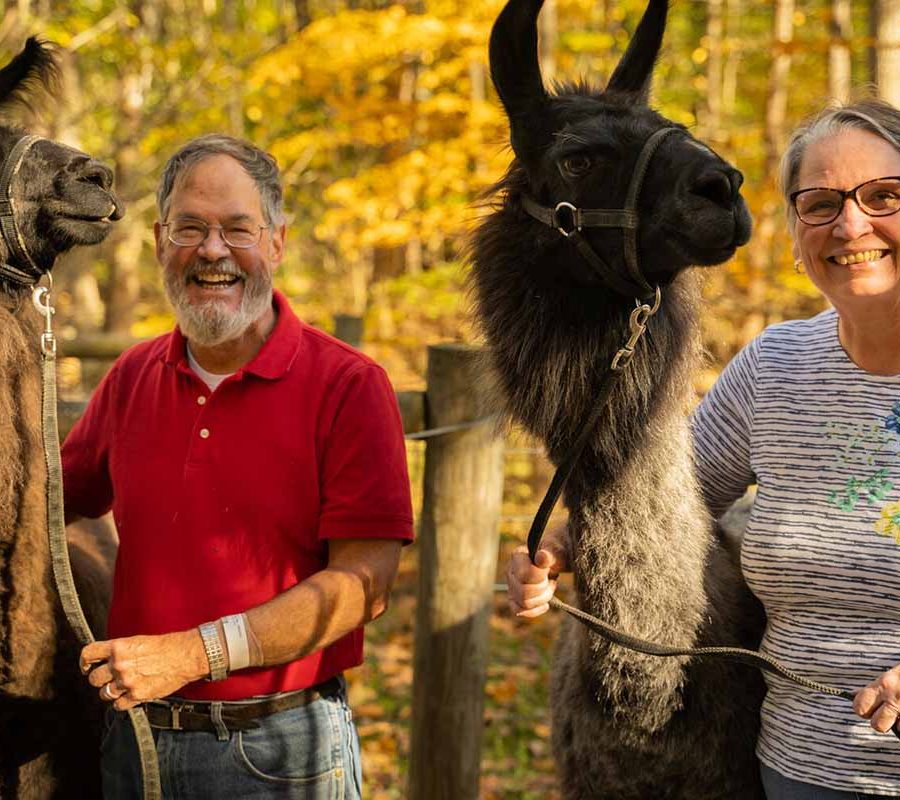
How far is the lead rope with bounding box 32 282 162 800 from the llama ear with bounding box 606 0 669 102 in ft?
5.18

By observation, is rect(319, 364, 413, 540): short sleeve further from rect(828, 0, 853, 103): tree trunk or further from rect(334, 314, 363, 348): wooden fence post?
rect(828, 0, 853, 103): tree trunk

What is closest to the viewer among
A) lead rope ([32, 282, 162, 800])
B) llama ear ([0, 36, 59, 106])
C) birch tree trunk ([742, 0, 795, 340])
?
lead rope ([32, 282, 162, 800])

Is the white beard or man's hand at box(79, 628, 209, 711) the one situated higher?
the white beard

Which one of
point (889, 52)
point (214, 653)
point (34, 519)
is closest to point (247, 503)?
point (214, 653)

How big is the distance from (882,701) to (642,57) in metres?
1.74

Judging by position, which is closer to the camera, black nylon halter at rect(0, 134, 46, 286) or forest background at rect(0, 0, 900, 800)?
black nylon halter at rect(0, 134, 46, 286)

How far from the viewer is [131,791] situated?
98.2 inches

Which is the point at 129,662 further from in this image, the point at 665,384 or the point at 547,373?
the point at 665,384

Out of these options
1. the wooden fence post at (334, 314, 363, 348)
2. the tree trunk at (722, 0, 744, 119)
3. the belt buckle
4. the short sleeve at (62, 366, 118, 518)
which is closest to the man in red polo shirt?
the belt buckle

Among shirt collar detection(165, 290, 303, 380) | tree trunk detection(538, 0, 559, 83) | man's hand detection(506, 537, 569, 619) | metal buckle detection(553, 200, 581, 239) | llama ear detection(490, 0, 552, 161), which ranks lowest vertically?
man's hand detection(506, 537, 569, 619)

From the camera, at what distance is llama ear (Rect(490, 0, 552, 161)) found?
2.52 metres

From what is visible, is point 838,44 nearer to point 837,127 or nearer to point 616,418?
point 837,127

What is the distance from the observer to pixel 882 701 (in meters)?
2.05

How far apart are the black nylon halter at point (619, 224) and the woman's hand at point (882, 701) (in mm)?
956
